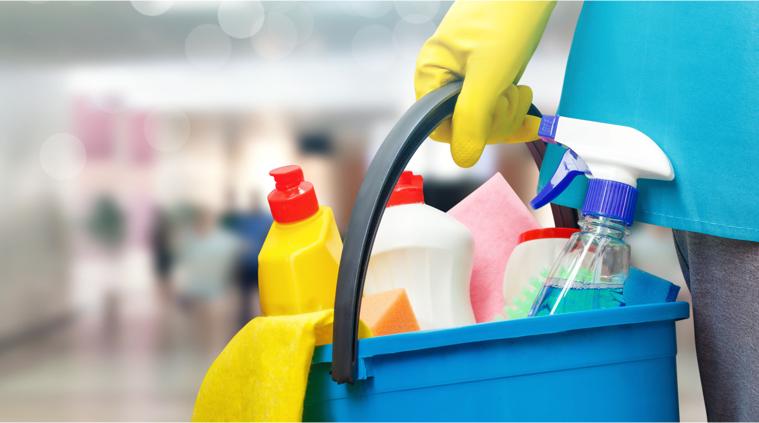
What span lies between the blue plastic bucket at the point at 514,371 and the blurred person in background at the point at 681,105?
4 cm

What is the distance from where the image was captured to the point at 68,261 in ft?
7.59

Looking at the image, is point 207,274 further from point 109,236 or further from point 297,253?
point 297,253

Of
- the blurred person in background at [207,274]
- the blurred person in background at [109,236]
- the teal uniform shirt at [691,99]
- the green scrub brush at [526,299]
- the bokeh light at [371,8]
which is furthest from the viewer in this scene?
the blurred person in background at [109,236]

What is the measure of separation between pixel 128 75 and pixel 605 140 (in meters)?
2.06

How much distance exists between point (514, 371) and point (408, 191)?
0.66 ft

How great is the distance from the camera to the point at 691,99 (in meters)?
0.42

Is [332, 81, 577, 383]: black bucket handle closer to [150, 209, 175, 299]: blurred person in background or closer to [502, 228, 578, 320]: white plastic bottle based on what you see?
[502, 228, 578, 320]: white plastic bottle

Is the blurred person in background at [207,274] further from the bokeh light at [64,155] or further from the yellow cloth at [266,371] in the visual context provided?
the yellow cloth at [266,371]

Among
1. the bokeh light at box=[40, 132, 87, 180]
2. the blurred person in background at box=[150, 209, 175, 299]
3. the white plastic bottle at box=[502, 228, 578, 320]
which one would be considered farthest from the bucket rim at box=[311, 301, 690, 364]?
the bokeh light at box=[40, 132, 87, 180]

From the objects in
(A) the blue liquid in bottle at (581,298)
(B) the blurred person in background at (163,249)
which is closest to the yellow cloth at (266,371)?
(A) the blue liquid in bottle at (581,298)

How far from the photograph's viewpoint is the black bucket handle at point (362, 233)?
0.40 meters

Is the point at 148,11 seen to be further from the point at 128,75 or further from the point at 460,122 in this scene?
the point at 460,122

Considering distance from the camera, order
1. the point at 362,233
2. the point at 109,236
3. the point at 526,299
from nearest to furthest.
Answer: the point at 362,233 < the point at 526,299 < the point at 109,236

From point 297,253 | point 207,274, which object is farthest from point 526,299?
point 207,274
